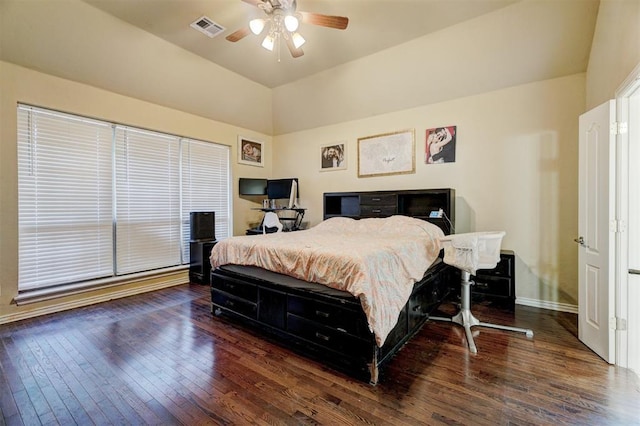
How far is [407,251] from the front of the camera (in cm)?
264

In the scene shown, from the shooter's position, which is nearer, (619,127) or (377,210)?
(619,127)

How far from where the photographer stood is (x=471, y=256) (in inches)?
100

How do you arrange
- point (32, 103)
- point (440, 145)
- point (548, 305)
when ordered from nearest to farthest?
point (32, 103), point (548, 305), point (440, 145)

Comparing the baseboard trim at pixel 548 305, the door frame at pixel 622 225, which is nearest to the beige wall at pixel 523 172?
the baseboard trim at pixel 548 305

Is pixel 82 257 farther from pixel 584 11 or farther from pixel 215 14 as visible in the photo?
pixel 584 11

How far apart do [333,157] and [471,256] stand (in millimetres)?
3386

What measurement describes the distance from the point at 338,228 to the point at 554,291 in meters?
2.86

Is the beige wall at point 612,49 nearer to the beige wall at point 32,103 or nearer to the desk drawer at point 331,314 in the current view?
the desk drawer at point 331,314

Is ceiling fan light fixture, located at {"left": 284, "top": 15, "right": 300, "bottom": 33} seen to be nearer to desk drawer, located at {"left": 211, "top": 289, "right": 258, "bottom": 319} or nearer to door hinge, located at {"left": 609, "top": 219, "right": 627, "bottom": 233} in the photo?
desk drawer, located at {"left": 211, "top": 289, "right": 258, "bottom": 319}

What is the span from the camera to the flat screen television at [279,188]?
5605 mm

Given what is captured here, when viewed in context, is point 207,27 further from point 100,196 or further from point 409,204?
point 409,204

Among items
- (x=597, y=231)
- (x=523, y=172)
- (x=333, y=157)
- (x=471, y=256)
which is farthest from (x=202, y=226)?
(x=597, y=231)

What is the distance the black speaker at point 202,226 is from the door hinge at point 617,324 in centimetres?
500

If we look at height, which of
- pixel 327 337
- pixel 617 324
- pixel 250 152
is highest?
pixel 250 152
